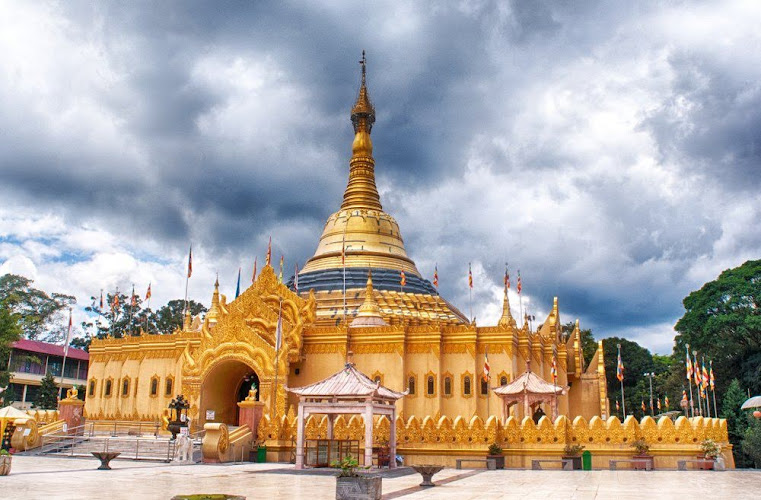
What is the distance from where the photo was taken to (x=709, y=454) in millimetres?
29391

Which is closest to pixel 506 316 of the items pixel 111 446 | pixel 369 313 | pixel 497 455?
pixel 369 313

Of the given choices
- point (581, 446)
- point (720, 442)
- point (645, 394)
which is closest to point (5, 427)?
point (581, 446)

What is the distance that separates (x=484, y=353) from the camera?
40.0 meters

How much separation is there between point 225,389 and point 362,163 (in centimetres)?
2480

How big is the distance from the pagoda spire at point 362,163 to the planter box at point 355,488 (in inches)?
1704

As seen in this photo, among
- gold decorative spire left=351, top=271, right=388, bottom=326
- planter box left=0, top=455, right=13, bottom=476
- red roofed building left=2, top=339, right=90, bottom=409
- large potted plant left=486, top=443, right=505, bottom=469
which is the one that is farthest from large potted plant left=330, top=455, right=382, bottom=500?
red roofed building left=2, top=339, right=90, bottom=409

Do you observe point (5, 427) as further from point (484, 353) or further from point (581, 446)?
point (581, 446)

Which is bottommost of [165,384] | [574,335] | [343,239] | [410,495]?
[410,495]

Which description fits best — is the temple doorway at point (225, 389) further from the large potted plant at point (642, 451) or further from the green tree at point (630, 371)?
the green tree at point (630, 371)

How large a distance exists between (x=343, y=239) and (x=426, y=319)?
31.2ft

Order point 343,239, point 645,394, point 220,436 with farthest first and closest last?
point 645,394 → point 343,239 → point 220,436

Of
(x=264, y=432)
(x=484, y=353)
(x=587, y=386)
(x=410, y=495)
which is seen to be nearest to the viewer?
(x=410, y=495)

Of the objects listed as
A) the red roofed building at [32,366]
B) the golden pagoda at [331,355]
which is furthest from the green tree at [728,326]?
the red roofed building at [32,366]

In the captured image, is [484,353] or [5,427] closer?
[5,427]
